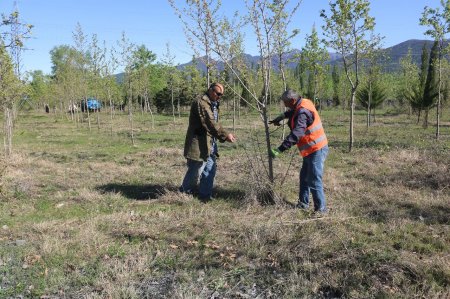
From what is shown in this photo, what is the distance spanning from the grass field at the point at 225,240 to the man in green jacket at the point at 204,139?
0.33m

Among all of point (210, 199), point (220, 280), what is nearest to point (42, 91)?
point (210, 199)

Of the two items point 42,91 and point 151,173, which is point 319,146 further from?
point 42,91

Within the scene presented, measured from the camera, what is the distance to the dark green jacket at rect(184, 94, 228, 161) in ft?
20.8

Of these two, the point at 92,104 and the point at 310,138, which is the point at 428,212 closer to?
the point at 310,138

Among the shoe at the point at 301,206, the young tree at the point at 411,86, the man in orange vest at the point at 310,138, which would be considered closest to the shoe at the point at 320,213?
the man in orange vest at the point at 310,138

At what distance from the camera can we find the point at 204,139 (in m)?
6.58

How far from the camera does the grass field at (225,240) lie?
3.76 meters

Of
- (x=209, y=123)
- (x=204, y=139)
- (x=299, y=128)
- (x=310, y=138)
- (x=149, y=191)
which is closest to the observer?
(x=299, y=128)

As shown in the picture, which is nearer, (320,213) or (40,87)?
(320,213)

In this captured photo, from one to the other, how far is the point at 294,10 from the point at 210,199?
3434mm

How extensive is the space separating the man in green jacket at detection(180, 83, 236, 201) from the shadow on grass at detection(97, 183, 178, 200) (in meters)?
0.59

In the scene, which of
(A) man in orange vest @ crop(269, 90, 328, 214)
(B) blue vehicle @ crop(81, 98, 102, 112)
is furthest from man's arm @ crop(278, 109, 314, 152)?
(B) blue vehicle @ crop(81, 98, 102, 112)

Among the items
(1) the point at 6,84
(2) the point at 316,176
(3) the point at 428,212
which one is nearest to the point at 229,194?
(2) the point at 316,176

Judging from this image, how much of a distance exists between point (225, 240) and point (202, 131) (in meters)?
2.27
